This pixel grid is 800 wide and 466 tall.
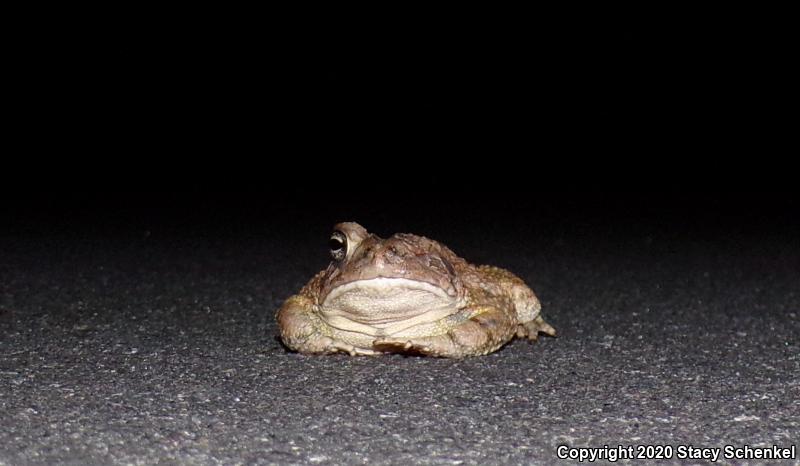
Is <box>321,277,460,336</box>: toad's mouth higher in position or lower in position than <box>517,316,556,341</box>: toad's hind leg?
lower

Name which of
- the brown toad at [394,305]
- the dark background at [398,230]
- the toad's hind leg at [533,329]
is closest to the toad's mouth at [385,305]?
the brown toad at [394,305]

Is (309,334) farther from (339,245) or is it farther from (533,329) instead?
(533,329)

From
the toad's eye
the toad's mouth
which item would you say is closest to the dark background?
the toad's mouth

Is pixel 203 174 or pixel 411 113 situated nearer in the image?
pixel 203 174

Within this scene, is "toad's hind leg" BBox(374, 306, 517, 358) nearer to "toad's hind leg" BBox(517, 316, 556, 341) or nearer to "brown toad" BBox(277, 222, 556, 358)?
"brown toad" BBox(277, 222, 556, 358)

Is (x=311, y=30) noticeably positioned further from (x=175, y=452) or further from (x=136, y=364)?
(x=175, y=452)

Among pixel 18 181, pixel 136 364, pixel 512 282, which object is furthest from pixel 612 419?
pixel 18 181

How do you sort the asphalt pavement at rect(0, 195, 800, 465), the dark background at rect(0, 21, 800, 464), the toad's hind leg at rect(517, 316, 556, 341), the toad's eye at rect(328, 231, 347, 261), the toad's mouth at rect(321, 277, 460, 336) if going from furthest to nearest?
the toad's hind leg at rect(517, 316, 556, 341) < the toad's eye at rect(328, 231, 347, 261) < the toad's mouth at rect(321, 277, 460, 336) < the dark background at rect(0, 21, 800, 464) < the asphalt pavement at rect(0, 195, 800, 465)

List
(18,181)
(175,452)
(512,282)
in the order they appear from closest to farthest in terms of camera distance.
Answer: (175,452) < (512,282) < (18,181)
